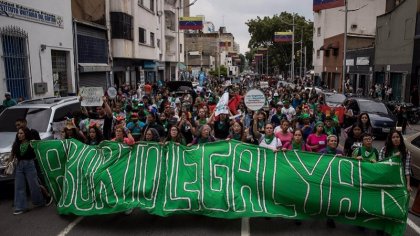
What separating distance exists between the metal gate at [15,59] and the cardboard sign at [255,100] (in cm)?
981

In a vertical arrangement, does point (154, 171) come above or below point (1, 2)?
below

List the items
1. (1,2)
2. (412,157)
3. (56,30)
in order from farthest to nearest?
(56,30) → (1,2) → (412,157)

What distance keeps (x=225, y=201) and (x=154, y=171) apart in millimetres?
1229

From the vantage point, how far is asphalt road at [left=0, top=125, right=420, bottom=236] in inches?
237

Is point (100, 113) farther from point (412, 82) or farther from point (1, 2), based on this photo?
point (412, 82)

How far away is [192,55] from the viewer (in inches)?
3127

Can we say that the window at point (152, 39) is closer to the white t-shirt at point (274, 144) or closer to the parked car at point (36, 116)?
the parked car at point (36, 116)

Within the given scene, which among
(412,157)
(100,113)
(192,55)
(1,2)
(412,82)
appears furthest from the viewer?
(192,55)

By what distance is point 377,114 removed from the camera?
1520 centimetres

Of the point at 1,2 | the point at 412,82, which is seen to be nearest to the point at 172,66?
the point at 412,82

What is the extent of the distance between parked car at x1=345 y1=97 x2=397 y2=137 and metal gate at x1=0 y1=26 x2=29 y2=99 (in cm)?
1303

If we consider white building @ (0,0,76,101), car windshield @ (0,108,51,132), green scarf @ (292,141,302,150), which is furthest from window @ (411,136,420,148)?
white building @ (0,0,76,101)

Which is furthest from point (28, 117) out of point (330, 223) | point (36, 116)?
point (330, 223)

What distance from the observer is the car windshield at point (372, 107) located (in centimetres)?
1564
